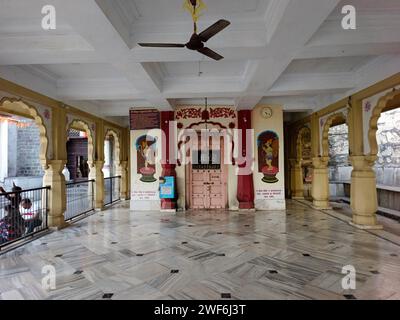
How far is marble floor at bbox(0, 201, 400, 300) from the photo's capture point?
291 cm

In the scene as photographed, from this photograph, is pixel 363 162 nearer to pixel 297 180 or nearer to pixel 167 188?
pixel 297 180

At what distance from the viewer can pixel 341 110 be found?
664cm

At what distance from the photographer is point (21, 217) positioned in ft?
17.5

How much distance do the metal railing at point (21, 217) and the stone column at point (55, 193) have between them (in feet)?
0.33

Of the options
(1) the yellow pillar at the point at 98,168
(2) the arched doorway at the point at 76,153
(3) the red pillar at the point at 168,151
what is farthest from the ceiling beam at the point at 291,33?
(2) the arched doorway at the point at 76,153

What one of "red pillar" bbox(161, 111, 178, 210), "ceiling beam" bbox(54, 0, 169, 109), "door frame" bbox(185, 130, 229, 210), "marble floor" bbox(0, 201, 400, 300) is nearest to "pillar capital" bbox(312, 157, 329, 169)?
"marble floor" bbox(0, 201, 400, 300)

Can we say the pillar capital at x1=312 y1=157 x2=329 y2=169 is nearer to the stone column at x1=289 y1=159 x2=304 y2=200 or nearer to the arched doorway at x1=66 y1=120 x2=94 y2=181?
the stone column at x1=289 y1=159 x2=304 y2=200

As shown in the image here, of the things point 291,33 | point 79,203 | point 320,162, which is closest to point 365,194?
point 320,162

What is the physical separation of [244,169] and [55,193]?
5323 mm

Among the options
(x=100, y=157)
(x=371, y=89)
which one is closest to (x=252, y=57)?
(x=371, y=89)

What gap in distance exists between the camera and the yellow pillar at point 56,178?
589cm

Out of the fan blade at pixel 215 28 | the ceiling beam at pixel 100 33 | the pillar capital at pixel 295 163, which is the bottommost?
the pillar capital at pixel 295 163

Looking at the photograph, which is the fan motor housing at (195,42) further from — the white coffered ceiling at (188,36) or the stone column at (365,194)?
the stone column at (365,194)

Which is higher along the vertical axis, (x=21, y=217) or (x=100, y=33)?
(x=100, y=33)
